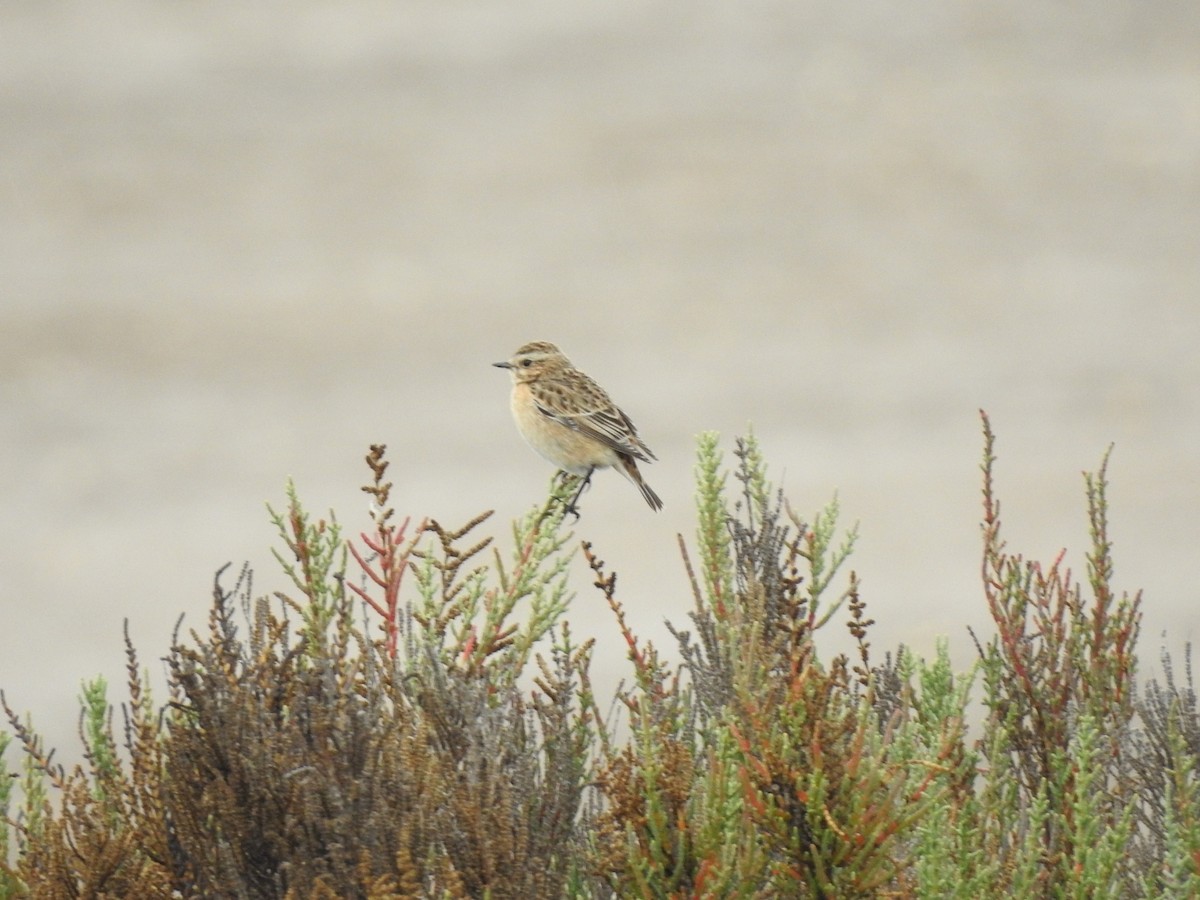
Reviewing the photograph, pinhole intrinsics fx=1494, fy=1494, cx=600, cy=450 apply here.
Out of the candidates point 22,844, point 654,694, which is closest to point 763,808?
point 654,694

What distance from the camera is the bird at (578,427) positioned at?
1008cm

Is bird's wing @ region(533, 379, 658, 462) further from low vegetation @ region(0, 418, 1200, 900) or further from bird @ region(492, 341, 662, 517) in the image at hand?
low vegetation @ region(0, 418, 1200, 900)

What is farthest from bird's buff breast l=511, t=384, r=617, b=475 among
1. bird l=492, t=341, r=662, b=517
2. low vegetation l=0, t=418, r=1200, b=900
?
low vegetation l=0, t=418, r=1200, b=900

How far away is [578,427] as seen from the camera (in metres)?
10.2

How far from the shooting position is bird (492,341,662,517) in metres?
10.1

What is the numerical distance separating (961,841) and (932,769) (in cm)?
59

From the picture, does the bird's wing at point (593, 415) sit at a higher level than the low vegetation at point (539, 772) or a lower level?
higher

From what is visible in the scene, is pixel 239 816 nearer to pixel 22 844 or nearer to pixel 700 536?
pixel 22 844

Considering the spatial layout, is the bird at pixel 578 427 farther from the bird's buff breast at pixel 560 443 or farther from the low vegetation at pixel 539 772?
the low vegetation at pixel 539 772

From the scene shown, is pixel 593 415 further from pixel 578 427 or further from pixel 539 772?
pixel 539 772

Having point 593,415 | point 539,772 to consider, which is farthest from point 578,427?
point 539,772

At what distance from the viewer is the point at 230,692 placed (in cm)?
418

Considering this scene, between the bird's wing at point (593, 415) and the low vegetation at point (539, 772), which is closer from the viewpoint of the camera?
→ the low vegetation at point (539, 772)

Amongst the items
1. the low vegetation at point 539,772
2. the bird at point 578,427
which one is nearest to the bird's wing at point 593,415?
the bird at point 578,427
